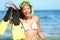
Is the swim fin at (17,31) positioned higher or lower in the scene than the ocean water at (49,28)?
higher

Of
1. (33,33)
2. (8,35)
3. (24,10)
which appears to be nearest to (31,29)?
(33,33)

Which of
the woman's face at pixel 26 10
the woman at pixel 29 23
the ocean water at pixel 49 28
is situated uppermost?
the woman's face at pixel 26 10

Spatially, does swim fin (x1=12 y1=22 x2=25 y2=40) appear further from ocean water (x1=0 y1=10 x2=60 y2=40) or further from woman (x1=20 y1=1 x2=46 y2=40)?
ocean water (x1=0 y1=10 x2=60 y2=40)

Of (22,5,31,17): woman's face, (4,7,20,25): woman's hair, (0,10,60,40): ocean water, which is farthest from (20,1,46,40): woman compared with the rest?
(0,10,60,40): ocean water

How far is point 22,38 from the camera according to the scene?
2.43 m

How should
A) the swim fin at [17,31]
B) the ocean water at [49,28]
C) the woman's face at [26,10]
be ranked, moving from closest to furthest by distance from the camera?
the swim fin at [17,31] → the woman's face at [26,10] → the ocean water at [49,28]

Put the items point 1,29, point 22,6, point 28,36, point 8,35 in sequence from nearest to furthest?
1. point 1,29
2. point 22,6
3. point 28,36
4. point 8,35

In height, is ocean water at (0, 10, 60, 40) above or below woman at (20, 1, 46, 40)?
below

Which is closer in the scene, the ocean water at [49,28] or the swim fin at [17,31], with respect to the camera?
the swim fin at [17,31]

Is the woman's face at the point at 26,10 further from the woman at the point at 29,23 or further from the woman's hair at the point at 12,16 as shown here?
the woman's hair at the point at 12,16

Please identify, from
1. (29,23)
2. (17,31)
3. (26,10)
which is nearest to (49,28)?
(29,23)

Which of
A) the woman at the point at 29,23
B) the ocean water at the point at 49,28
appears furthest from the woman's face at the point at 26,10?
the ocean water at the point at 49,28

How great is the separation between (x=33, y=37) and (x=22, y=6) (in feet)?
1.30

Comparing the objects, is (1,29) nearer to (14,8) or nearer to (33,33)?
(14,8)
